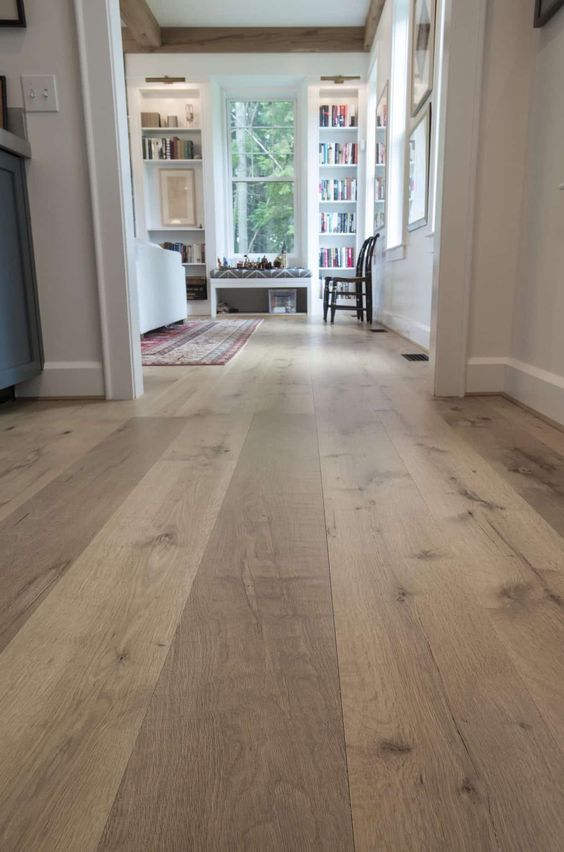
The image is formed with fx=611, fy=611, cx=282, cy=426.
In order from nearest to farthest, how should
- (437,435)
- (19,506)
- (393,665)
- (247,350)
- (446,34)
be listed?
1. (393,665)
2. (19,506)
3. (437,435)
4. (446,34)
5. (247,350)

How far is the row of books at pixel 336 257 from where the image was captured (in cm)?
770

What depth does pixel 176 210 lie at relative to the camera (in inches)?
302

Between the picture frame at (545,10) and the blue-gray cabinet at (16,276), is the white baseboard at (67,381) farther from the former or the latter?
the picture frame at (545,10)

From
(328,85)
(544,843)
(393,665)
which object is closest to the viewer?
(544,843)

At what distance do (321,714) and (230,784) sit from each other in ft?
0.43

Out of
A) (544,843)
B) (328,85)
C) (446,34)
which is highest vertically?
(328,85)

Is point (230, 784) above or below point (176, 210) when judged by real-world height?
below

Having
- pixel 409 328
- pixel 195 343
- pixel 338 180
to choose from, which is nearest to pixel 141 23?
pixel 338 180

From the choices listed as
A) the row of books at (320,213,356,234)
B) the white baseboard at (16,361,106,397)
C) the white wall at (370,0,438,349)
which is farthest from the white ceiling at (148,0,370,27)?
the white baseboard at (16,361,106,397)

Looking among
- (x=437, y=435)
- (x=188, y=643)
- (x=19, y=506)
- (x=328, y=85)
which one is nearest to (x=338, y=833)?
(x=188, y=643)

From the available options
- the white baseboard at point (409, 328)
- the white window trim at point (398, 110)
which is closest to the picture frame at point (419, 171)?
the white window trim at point (398, 110)

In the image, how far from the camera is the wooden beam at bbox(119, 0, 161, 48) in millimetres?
5965

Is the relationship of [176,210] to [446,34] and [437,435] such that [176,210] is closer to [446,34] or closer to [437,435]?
[446,34]

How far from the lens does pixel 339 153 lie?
24.2 ft
